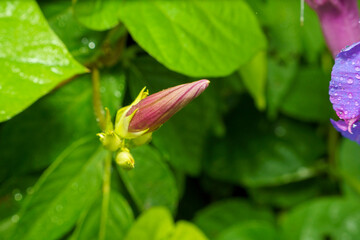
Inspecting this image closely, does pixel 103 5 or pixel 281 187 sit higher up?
pixel 103 5

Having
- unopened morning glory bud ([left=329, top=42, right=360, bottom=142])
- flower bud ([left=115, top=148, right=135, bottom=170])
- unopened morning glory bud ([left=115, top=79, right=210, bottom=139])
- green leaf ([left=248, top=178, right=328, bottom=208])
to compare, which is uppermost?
unopened morning glory bud ([left=115, top=79, right=210, bottom=139])

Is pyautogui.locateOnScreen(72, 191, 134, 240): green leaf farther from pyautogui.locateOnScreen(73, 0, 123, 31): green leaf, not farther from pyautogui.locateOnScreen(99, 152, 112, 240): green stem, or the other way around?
pyautogui.locateOnScreen(73, 0, 123, 31): green leaf

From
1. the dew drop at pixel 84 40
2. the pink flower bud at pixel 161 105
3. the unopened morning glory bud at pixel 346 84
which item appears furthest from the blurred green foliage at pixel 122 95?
the unopened morning glory bud at pixel 346 84

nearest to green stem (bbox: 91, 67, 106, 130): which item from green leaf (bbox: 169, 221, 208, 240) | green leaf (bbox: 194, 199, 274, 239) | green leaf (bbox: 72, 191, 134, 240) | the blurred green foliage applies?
the blurred green foliage

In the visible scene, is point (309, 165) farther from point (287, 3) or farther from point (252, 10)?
point (252, 10)

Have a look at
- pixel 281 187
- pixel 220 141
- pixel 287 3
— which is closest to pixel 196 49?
pixel 287 3

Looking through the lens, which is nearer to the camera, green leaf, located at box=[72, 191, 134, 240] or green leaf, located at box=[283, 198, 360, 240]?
green leaf, located at box=[72, 191, 134, 240]

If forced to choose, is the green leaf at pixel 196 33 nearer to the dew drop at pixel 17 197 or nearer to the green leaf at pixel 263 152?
the dew drop at pixel 17 197
